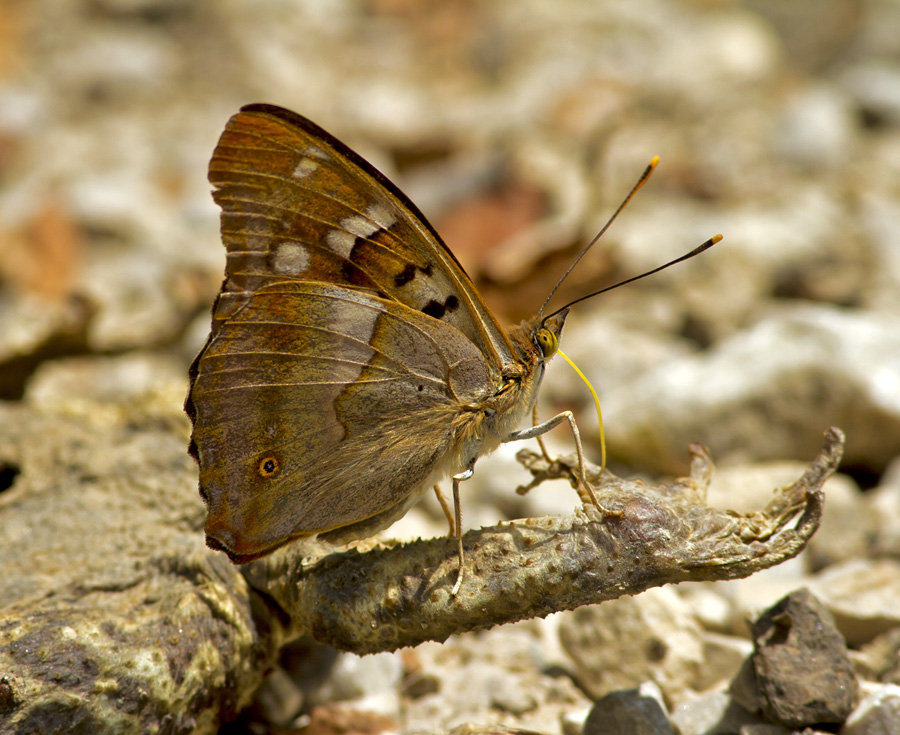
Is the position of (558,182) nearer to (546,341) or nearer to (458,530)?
(546,341)

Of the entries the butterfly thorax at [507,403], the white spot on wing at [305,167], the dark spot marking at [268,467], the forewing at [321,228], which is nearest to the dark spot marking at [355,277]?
the forewing at [321,228]

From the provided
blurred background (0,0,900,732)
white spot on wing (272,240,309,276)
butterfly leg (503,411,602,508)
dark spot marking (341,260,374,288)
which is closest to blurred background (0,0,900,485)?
blurred background (0,0,900,732)

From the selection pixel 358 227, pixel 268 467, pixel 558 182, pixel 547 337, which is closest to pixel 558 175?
pixel 558 182

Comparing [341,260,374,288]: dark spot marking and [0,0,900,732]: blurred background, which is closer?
[341,260,374,288]: dark spot marking

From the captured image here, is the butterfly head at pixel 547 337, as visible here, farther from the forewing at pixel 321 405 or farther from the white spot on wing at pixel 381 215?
the white spot on wing at pixel 381 215

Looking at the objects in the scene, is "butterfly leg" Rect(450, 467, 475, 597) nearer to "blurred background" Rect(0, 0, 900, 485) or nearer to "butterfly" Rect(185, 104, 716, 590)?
"butterfly" Rect(185, 104, 716, 590)
